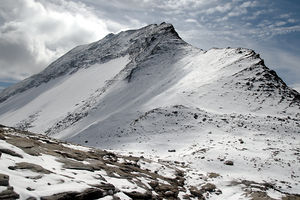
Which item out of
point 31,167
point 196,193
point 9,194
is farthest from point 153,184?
point 9,194

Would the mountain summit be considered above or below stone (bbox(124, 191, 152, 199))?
above

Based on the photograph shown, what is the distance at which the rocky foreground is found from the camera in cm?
817

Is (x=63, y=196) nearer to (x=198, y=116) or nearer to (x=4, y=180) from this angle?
(x=4, y=180)

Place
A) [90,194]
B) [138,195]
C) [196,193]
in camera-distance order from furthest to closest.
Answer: [196,193] → [138,195] → [90,194]

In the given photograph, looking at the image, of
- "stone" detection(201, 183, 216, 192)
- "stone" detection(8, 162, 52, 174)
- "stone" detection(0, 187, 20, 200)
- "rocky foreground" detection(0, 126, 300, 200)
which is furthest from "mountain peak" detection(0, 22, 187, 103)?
"stone" detection(0, 187, 20, 200)

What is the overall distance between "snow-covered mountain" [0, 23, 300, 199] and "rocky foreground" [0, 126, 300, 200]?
2.24 feet

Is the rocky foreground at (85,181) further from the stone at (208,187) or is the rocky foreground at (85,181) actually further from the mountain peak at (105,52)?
the mountain peak at (105,52)

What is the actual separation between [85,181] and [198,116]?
2910cm

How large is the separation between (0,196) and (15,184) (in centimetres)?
87

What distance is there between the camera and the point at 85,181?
9.96 meters

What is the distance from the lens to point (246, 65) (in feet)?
157

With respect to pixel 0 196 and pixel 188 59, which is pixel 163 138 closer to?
pixel 0 196

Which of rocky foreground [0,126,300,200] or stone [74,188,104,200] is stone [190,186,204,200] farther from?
stone [74,188,104,200]

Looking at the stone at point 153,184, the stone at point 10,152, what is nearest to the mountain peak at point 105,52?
the stone at point 153,184
